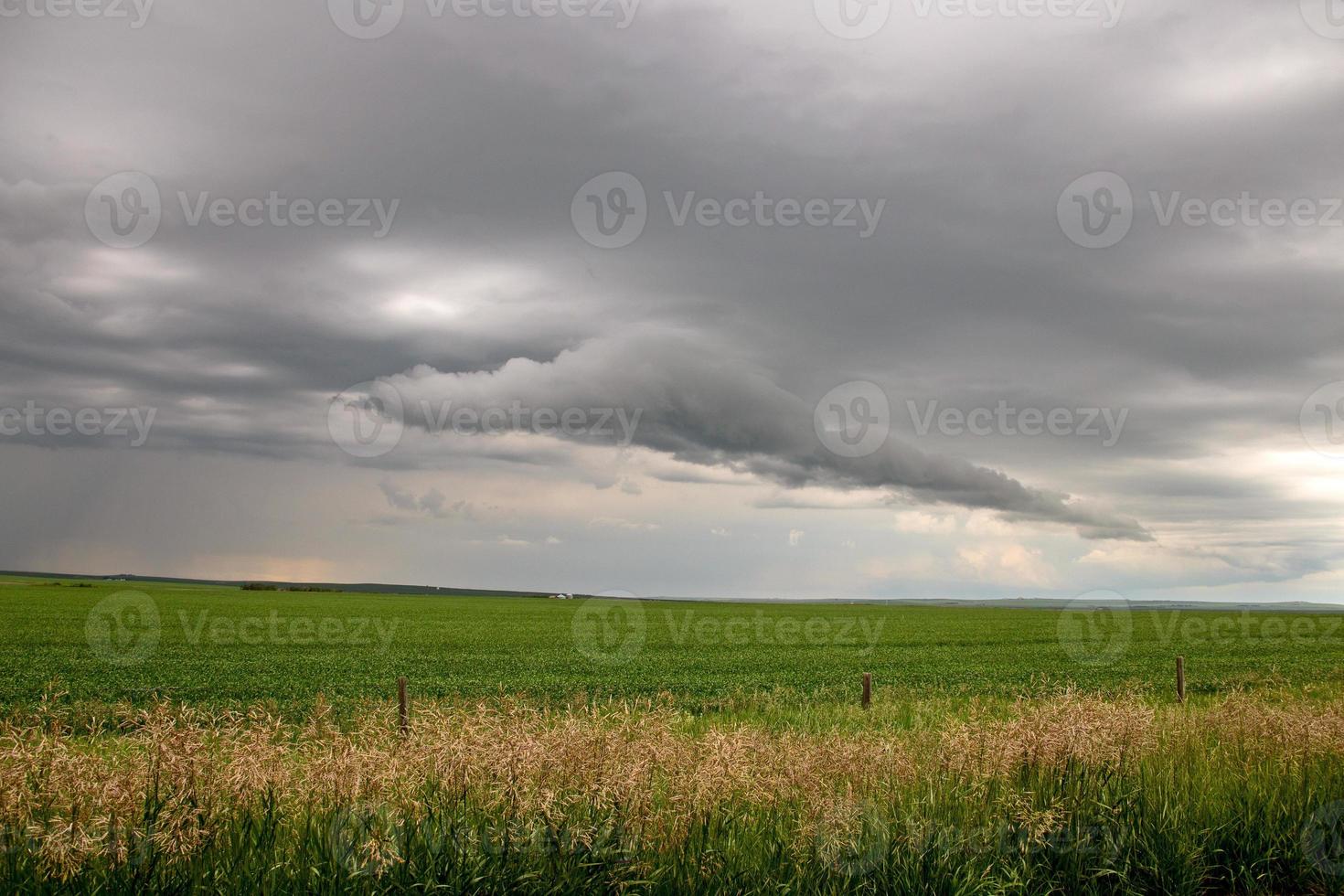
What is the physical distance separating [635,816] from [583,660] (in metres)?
40.2

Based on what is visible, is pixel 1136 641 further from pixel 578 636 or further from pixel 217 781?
pixel 217 781

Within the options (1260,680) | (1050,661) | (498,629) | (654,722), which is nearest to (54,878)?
(654,722)

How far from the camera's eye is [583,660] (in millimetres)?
46438

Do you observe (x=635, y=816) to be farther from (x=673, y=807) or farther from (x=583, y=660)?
(x=583, y=660)

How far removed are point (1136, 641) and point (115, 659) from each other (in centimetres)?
6992

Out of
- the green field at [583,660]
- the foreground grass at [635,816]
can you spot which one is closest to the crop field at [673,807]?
the foreground grass at [635,816]

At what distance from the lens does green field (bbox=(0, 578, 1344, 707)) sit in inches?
1236

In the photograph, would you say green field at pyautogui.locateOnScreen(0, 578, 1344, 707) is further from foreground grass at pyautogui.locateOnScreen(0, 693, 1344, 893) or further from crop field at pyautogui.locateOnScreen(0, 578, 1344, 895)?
foreground grass at pyautogui.locateOnScreen(0, 693, 1344, 893)

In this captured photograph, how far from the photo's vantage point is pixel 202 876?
258 inches

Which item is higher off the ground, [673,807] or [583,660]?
[673,807]

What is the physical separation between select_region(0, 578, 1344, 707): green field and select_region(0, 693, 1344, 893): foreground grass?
4.01 metres

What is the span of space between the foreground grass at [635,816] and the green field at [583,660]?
158 inches

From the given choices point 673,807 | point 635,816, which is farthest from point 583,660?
point 635,816

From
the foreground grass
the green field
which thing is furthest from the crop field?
the green field
